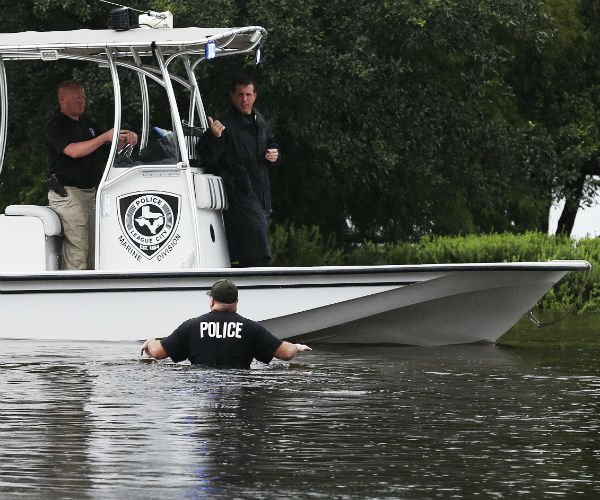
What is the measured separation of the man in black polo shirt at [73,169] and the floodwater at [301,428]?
1.36 metres

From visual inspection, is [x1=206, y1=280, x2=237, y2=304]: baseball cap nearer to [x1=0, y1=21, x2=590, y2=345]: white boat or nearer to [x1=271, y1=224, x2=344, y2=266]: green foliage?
[x1=0, y1=21, x2=590, y2=345]: white boat

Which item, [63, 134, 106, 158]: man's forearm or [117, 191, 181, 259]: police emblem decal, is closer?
[117, 191, 181, 259]: police emblem decal

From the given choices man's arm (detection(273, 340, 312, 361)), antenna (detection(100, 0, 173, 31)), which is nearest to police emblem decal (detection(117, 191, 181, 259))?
antenna (detection(100, 0, 173, 31))

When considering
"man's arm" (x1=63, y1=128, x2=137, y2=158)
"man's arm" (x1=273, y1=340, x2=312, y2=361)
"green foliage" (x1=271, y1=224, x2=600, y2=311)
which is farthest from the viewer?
"green foliage" (x1=271, y1=224, x2=600, y2=311)

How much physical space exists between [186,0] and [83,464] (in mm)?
12395

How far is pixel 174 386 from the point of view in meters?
11.0

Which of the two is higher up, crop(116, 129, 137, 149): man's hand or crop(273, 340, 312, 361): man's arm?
crop(116, 129, 137, 149): man's hand

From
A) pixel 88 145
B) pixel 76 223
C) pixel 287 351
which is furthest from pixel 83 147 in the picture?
pixel 287 351

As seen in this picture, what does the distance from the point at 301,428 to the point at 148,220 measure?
5.59 meters

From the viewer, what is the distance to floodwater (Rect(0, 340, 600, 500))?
709cm

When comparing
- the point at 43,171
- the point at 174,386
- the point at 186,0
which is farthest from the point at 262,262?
the point at 43,171

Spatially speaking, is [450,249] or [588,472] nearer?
[588,472]

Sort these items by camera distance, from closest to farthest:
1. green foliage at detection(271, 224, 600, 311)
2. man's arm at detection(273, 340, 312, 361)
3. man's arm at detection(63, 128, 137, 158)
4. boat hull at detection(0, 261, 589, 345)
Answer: man's arm at detection(273, 340, 312, 361) < boat hull at detection(0, 261, 589, 345) < man's arm at detection(63, 128, 137, 158) < green foliage at detection(271, 224, 600, 311)

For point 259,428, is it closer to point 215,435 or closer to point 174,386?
point 215,435
